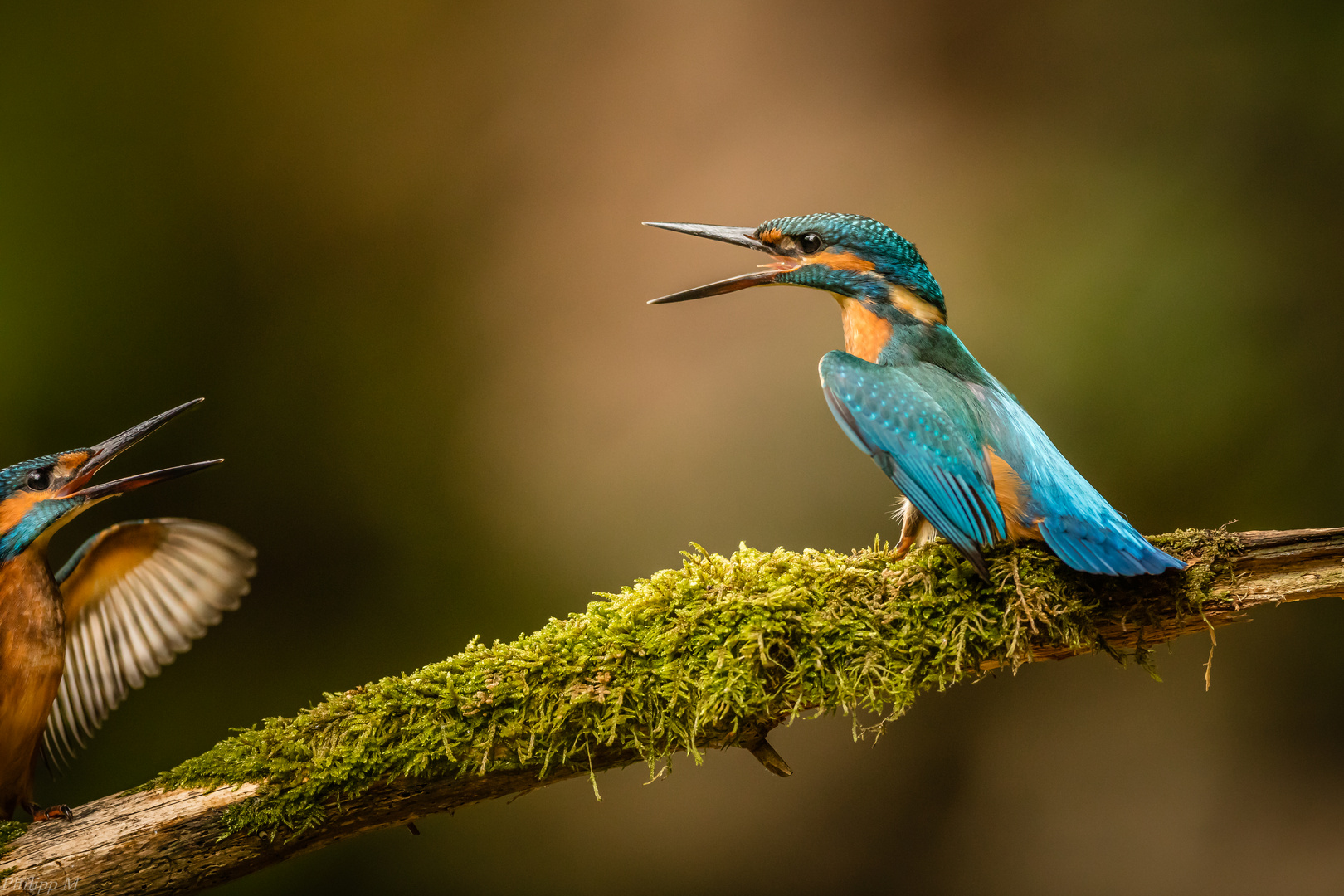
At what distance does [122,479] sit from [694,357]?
2.22 metres

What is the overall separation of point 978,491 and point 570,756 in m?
0.86

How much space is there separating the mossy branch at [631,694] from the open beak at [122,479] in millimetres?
649

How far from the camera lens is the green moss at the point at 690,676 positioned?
156 centimetres

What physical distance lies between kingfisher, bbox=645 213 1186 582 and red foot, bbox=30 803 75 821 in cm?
150

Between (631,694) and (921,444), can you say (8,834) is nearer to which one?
(631,694)

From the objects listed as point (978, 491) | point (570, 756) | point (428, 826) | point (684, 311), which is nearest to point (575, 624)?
point (570, 756)

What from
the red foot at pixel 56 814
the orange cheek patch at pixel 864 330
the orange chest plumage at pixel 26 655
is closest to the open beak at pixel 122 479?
the orange chest plumage at pixel 26 655

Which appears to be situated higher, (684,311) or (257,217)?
(257,217)

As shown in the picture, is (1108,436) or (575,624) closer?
(575,624)

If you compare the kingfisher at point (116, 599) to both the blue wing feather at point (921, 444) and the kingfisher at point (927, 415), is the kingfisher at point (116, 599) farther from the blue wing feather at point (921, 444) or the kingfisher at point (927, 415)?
the blue wing feather at point (921, 444)

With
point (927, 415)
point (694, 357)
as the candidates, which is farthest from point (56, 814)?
point (694, 357)

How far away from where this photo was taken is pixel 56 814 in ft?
5.56

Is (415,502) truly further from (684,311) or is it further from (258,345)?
(684,311)

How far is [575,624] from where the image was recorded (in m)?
1.65
